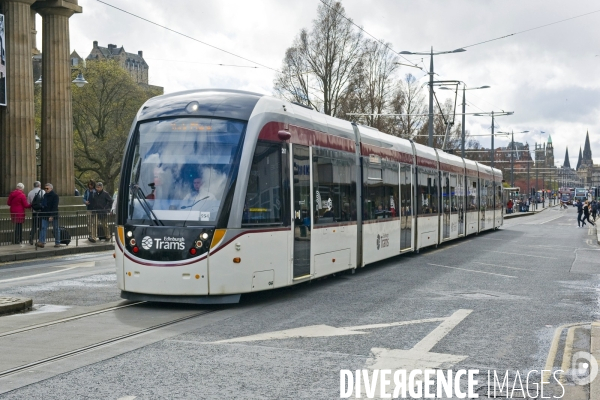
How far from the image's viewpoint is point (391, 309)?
10.9 meters

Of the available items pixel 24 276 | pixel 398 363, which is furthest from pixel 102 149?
pixel 398 363

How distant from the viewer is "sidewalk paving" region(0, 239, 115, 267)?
20.5 m

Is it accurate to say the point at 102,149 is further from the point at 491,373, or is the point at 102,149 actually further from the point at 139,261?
the point at 491,373

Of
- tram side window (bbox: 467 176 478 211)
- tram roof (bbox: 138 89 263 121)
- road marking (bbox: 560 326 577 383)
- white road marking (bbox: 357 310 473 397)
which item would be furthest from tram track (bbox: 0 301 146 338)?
tram side window (bbox: 467 176 478 211)

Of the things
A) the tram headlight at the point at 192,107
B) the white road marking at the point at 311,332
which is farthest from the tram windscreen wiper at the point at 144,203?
the white road marking at the point at 311,332

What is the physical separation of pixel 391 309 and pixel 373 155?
6619 millimetres

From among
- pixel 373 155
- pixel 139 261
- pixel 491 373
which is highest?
pixel 373 155

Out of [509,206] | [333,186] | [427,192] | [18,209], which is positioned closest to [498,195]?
[427,192]

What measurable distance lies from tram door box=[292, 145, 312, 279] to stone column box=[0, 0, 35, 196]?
64.1 feet

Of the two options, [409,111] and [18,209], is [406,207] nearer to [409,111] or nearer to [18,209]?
[18,209]

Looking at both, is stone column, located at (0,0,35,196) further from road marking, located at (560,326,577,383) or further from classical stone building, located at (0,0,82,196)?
road marking, located at (560,326,577,383)

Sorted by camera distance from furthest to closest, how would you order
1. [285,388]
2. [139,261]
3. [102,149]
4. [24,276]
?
1. [102,149]
2. [24,276]
3. [139,261]
4. [285,388]

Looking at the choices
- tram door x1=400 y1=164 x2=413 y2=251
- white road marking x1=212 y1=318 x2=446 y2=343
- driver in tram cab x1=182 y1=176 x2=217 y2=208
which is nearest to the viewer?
white road marking x1=212 y1=318 x2=446 y2=343

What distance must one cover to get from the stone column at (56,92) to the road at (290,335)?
1727cm
